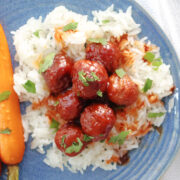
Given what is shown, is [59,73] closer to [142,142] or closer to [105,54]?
[105,54]

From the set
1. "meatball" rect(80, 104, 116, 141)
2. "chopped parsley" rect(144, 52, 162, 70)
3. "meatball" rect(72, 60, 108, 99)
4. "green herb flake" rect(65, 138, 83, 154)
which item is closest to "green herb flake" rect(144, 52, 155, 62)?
"chopped parsley" rect(144, 52, 162, 70)

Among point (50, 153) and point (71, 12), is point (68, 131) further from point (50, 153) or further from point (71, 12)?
point (71, 12)

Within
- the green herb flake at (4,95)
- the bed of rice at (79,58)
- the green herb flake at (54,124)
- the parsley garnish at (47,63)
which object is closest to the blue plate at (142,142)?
the bed of rice at (79,58)

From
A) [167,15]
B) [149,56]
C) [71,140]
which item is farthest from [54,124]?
[167,15]

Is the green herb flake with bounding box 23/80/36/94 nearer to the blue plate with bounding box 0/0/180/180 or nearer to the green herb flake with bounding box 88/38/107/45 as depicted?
the blue plate with bounding box 0/0/180/180

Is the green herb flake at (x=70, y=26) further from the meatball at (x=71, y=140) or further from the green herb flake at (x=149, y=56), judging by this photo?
the meatball at (x=71, y=140)

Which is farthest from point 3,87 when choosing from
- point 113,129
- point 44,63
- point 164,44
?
point 164,44
